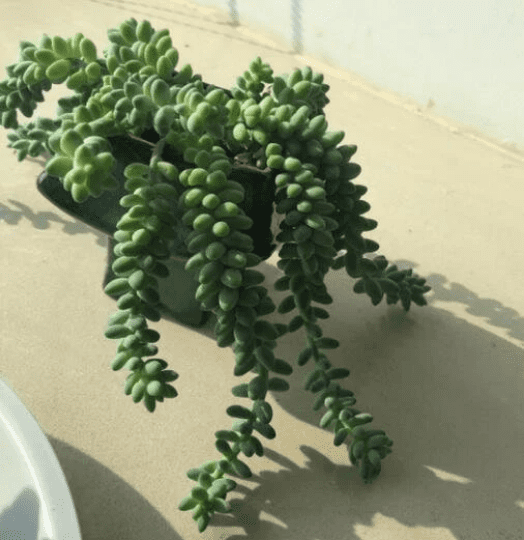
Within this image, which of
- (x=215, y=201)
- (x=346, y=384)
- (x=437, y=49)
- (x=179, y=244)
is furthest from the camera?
(x=437, y=49)

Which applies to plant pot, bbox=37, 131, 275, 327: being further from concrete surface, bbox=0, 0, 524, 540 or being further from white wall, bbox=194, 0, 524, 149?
white wall, bbox=194, 0, 524, 149

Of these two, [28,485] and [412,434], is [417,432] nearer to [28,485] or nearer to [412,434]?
[412,434]

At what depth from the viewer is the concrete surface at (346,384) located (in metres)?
0.84

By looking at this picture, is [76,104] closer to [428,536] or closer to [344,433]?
[344,433]

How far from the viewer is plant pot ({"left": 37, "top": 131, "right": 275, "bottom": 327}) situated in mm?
852

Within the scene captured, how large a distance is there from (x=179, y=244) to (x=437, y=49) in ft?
2.80

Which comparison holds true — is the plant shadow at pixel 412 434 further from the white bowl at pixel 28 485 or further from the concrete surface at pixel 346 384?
the white bowl at pixel 28 485

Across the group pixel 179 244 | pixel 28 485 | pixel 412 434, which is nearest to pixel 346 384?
pixel 412 434

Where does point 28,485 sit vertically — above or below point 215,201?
below

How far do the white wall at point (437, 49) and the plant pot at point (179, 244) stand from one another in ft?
2.50

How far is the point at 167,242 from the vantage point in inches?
30.6


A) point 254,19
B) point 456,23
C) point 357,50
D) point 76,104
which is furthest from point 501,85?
point 76,104

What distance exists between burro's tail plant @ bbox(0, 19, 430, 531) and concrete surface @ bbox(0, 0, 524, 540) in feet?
0.16

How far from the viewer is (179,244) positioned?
0.87 metres
